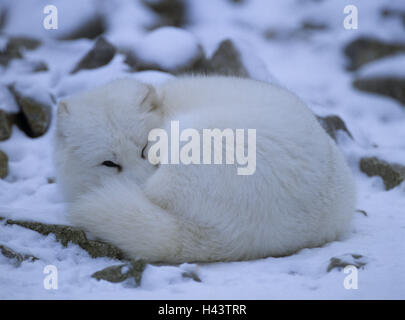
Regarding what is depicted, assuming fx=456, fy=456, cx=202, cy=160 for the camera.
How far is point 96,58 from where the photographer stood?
16.9 ft

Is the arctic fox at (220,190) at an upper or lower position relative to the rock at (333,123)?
lower

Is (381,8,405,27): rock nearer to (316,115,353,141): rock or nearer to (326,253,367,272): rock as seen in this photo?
(316,115,353,141): rock

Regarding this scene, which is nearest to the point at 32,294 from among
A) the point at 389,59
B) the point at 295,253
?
the point at 295,253

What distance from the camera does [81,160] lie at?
8.82 feet

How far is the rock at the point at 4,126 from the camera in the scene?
13.5 feet

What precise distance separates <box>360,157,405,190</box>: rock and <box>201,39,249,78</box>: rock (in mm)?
1629

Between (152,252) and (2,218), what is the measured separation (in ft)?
2.97

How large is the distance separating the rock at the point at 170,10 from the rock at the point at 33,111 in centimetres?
403

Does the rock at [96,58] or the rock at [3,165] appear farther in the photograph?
the rock at [96,58]

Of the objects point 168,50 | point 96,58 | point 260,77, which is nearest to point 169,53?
point 168,50

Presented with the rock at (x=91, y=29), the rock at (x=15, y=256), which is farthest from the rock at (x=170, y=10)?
the rock at (x=15, y=256)

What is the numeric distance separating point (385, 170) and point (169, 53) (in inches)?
103

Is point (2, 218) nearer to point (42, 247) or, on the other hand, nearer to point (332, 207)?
point (42, 247)

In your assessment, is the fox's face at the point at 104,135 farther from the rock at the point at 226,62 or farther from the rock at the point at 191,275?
the rock at the point at 226,62
